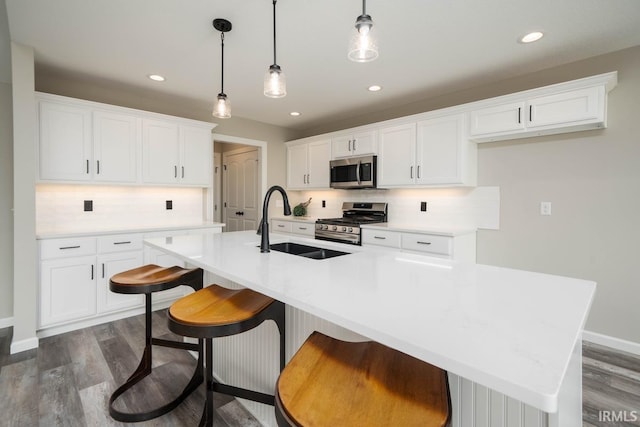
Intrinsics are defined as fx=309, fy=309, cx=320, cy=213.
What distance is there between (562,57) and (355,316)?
3119 mm

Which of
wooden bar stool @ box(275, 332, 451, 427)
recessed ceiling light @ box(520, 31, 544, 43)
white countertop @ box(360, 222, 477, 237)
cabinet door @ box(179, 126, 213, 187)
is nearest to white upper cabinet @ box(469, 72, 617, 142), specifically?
recessed ceiling light @ box(520, 31, 544, 43)

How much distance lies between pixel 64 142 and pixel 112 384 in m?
2.24

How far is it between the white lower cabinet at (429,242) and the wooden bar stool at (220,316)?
7.13 ft

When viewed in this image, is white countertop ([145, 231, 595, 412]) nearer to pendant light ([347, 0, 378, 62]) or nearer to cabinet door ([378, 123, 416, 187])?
pendant light ([347, 0, 378, 62])

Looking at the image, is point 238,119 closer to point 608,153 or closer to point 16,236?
point 16,236

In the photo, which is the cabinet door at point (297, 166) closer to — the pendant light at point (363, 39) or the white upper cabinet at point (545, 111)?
the white upper cabinet at point (545, 111)

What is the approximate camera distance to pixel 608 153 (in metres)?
2.60

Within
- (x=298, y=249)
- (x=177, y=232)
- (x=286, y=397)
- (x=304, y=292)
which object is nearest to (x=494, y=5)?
(x=298, y=249)

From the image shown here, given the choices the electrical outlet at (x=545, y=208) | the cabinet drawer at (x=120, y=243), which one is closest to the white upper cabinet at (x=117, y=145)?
the cabinet drawer at (x=120, y=243)

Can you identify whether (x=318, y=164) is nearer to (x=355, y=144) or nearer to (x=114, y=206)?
(x=355, y=144)

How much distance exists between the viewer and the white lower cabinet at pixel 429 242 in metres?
3.07

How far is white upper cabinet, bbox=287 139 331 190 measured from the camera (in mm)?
4535

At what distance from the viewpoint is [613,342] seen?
8.51 feet

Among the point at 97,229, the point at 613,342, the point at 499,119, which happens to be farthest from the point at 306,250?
the point at 613,342
